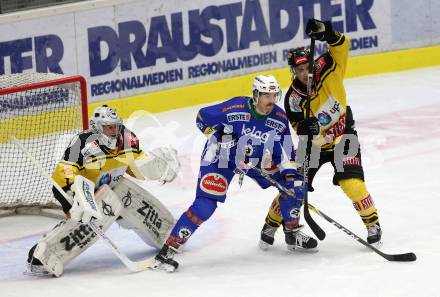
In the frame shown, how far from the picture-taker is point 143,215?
262 inches

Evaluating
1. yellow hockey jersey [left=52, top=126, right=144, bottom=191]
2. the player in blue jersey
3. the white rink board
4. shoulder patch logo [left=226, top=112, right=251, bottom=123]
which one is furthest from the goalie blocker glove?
the white rink board

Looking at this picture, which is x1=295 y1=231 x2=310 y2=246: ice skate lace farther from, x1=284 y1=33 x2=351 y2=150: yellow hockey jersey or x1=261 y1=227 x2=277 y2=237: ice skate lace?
x1=284 y1=33 x2=351 y2=150: yellow hockey jersey

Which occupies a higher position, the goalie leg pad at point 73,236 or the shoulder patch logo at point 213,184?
the shoulder patch logo at point 213,184

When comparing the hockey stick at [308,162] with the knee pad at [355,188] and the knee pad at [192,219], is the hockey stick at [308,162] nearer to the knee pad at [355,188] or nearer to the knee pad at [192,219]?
the knee pad at [355,188]

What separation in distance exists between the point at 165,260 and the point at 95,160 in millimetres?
665

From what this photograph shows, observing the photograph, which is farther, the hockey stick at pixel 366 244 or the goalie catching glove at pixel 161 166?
the goalie catching glove at pixel 161 166

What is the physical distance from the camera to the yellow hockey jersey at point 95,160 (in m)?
6.24

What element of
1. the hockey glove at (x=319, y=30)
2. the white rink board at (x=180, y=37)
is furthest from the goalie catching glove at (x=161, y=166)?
the white rink board at (x=180, y=37)

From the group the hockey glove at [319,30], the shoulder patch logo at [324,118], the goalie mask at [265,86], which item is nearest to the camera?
the goalie mask at [265,86]

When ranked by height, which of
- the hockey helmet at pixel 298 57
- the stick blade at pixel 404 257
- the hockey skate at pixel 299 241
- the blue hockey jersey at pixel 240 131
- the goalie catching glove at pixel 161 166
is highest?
the hockey helmet at pixel 298 57

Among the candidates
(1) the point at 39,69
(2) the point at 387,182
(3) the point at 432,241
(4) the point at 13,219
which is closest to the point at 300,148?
(3) the point at 432,241

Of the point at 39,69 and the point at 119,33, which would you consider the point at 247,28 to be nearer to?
the point at 119,33

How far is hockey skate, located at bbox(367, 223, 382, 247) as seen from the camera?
6.45m

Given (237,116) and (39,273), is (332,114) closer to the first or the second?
(237,116)
